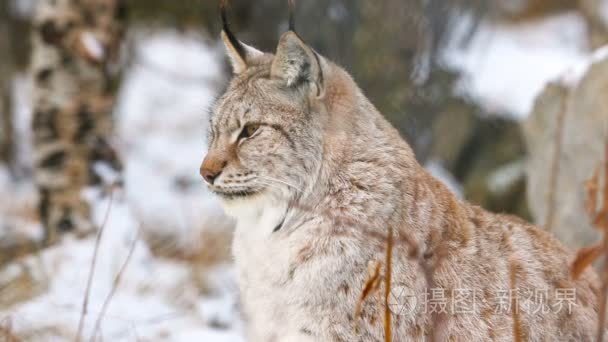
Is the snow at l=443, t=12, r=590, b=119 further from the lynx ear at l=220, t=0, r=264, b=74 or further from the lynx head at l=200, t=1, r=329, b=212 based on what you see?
the lynx head at l=200, t=1, r=329, b=212

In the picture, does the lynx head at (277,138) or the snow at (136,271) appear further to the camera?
the snow at (136,271)

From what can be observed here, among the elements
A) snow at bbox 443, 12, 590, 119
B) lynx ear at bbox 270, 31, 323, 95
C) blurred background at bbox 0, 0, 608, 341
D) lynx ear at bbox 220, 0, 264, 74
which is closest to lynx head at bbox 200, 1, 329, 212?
lynx ear at bbox 270, 31, 323, 95

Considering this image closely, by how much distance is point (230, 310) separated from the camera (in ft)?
18.3

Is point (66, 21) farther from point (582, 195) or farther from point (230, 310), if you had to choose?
point (582, 195)

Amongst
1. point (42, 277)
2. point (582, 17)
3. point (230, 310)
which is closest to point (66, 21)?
point (42, 277)

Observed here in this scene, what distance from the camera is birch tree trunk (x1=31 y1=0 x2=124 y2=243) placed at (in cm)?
568

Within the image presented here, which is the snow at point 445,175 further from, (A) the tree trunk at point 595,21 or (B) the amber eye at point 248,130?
(B) the amber eye at point 248,130

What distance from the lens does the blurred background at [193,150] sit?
16.8 ft

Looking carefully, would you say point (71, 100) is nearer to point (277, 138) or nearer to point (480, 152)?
point (277, 138)

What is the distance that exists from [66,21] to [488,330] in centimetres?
381

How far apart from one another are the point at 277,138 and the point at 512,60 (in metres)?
7.70

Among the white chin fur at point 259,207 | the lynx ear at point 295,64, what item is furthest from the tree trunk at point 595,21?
the white chin fur at point 259,207

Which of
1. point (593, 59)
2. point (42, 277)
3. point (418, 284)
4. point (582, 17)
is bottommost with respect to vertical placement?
point (42, 277)

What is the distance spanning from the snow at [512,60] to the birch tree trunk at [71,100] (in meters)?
3.22
